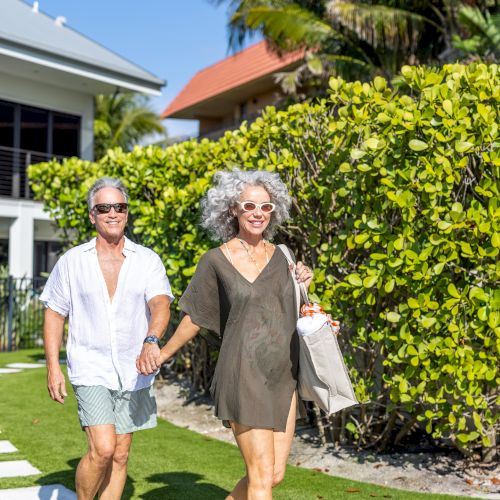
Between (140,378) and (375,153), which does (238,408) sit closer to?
(140,378)

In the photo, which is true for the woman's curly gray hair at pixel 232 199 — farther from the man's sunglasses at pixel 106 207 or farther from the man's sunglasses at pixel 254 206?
the man's sunglasses at pixel 106 207

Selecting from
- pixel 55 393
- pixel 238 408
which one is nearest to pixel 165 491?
pixel 55 393

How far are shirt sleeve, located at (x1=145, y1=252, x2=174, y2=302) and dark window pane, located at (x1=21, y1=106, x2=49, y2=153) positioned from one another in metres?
16.9

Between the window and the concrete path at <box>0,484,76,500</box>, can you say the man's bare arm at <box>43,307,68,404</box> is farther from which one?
the window

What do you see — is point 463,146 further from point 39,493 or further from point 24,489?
point 24,489

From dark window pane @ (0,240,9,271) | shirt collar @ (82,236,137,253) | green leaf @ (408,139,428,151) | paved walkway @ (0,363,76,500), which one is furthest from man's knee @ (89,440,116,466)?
dark window pane @ (0,240,9,271)

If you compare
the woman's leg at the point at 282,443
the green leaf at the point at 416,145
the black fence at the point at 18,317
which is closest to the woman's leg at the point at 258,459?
the woman's leg at the point at 282,443

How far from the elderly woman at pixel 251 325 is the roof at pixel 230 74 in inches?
883

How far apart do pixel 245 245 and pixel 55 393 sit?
53.0 inches

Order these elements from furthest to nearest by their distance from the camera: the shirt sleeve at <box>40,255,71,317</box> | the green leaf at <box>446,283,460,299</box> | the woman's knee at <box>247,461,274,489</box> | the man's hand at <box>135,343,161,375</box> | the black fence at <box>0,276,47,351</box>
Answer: the black fence at <box>0,276,47,351</box>, the green leaf at <box>446,283,460,299</box>, the shirt sleeve at <box>40,255,71,317</box>, the man's hand at <box>135,343,161,375</box>, the woman's knee at <box>247,461,274,489</box>

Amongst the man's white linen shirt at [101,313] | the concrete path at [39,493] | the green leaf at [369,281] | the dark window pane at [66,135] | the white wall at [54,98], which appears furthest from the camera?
the dark window pane at [66,135]

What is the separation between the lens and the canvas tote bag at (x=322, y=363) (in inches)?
142

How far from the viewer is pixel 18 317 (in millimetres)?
14508

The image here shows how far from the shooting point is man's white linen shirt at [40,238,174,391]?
4012 mm
